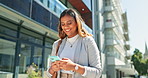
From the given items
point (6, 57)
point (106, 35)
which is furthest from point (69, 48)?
point (106, 35)

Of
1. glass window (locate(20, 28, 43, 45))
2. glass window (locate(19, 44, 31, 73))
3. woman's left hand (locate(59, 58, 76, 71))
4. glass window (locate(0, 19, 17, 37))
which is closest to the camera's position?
woman's left hand (locate(59, 58, 76, 71))

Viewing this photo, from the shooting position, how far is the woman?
110 cm

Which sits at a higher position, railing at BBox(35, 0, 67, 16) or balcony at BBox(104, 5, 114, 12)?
balcony at BBox(104, 5, 114, 12)

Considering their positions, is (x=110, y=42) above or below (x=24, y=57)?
above

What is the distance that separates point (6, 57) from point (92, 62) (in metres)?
5.79

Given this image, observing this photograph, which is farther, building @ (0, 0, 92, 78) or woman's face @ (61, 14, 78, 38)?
building @ (0, 0, 92, 78)

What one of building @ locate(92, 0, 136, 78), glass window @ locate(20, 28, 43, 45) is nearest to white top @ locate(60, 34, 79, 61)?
glass window @ locate(20, 28, 43, 45)

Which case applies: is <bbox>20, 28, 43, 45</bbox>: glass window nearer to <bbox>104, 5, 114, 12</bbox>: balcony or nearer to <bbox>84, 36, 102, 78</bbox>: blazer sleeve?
<bbox>84, 36, 102, 78</bbox>: blazer sleeve

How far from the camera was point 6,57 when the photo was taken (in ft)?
20.6

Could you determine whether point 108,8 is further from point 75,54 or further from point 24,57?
point 75,54

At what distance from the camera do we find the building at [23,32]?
5968mm

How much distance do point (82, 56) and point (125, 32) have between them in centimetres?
4331

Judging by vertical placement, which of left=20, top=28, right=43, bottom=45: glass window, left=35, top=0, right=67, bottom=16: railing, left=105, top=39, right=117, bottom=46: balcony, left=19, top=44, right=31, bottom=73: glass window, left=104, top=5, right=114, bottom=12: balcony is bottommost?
left=19, top=44, right=31, bottom=73: glass window

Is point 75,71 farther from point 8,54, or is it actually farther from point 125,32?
point 125,32
